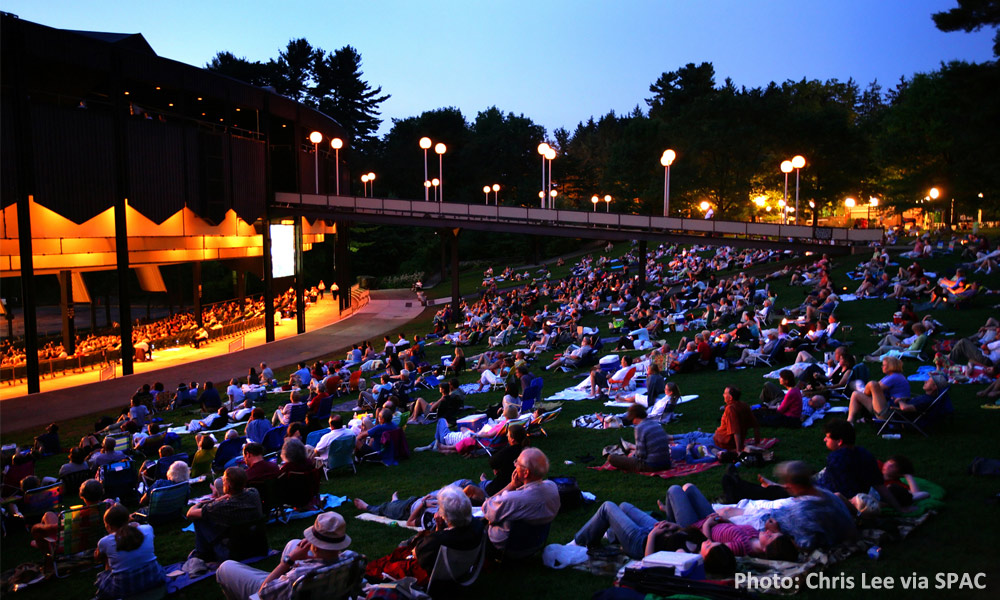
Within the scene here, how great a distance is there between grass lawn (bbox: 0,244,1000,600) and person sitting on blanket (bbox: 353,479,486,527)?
0.72 feet

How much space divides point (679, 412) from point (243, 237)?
93.4 ft

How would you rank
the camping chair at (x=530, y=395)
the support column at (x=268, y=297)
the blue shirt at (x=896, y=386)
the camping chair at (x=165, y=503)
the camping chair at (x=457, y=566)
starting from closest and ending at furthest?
the camping chair at (x=457, y=566), the camping chair at (x=165, y=503), the blue shirt at (x=896, y=386), the camping chair at (x=530, y=395), the support column at (x=268, y=297)

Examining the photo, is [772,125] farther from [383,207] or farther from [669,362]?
[669,362]

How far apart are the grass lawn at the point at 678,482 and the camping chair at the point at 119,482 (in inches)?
41.7

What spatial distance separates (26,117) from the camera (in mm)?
20625

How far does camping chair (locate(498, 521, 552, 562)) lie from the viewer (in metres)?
5.88

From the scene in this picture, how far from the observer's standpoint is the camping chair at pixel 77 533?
703 cm

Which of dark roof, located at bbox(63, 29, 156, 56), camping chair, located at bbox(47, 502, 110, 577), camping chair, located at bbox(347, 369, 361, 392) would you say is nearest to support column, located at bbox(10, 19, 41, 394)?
dark roof, located at bbox(63, 29, 156, 56)

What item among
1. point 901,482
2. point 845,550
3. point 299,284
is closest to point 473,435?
point 901,482

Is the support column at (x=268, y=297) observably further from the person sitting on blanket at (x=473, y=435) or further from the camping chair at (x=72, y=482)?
the person sitting on blanket at (x=473, y=435)

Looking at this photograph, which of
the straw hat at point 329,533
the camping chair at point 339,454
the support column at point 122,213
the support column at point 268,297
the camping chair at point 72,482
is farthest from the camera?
the support column at point 268,297

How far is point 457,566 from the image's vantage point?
5.40m

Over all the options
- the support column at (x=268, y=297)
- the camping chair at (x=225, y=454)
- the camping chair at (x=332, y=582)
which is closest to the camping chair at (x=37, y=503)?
the camping chair at (x=225, y=454)

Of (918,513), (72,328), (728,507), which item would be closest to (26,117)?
(72,328)
